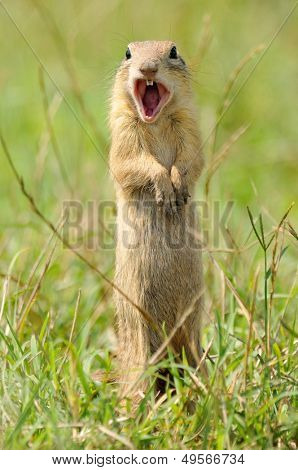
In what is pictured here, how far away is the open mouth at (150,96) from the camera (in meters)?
5.47

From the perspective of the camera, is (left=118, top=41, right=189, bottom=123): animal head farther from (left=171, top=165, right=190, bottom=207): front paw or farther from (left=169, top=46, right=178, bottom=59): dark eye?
(left=171, top=165, right=190, bottom=207): front paw

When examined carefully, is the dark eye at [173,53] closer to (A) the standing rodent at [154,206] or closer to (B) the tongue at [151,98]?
(A) the standing rodent at [154,206]

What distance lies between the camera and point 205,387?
447 cm

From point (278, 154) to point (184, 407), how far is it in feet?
19.2

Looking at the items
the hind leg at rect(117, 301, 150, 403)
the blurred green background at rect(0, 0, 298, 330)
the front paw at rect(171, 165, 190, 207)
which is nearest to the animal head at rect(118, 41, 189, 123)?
the front paw at rect(171, 165, 190, 207)

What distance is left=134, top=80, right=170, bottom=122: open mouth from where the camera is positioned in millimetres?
5469

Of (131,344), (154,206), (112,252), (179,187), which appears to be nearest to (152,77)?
(179,187)

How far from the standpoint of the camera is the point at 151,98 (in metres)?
5.57

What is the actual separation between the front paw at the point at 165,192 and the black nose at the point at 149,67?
696mm

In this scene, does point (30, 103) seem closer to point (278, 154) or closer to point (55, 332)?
point (278, 154)

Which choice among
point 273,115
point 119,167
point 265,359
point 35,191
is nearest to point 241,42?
point 273,115

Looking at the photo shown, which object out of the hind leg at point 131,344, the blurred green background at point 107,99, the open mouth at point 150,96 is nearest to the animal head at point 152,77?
the open mouth at point 150,96

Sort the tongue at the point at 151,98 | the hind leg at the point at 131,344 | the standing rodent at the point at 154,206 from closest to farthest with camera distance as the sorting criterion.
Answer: the hind leg at the point at 131,344 → the standing rodent at the point at 154,206 → the tongue at the point at 151,98

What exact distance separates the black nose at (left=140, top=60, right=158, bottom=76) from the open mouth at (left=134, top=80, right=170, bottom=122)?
12cm
